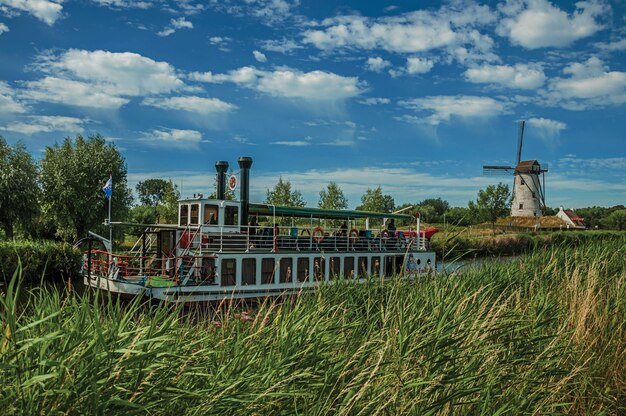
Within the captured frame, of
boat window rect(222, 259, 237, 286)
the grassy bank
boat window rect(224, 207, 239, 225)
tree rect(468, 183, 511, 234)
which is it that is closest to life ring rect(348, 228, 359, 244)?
boat window rect(224, 207, 239, 225)

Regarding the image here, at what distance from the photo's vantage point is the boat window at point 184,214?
2167cm

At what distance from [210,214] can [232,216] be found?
1.02m

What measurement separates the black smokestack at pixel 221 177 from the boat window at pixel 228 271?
6302 millimetres

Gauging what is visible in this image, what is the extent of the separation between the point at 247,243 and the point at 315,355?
50.6 ft

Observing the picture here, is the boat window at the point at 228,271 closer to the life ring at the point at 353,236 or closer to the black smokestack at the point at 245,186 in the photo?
the black smokestack at the point at 245,186

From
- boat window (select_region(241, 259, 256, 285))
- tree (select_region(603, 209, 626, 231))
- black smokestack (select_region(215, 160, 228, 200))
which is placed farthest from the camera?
tree (select_region(603, 209, 626, 231))

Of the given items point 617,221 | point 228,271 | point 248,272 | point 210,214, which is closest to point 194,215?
point 210,214

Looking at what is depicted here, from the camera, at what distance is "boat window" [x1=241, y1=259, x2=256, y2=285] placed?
2005cm

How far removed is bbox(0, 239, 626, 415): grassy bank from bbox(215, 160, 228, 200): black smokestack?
61.2 feet

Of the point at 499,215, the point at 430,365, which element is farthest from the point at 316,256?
the point at 499,215

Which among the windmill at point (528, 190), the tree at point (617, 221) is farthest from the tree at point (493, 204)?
the tree at point (617, 221)

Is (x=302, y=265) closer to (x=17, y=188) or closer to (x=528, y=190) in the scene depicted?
(x=17, y=188)

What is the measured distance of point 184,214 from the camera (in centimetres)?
2189

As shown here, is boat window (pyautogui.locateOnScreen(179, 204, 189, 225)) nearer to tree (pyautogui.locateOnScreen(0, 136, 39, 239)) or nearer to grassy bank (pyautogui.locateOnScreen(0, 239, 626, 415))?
grassy bank (pyautogui.locateOnScreen(0, 239, 626, 415))
